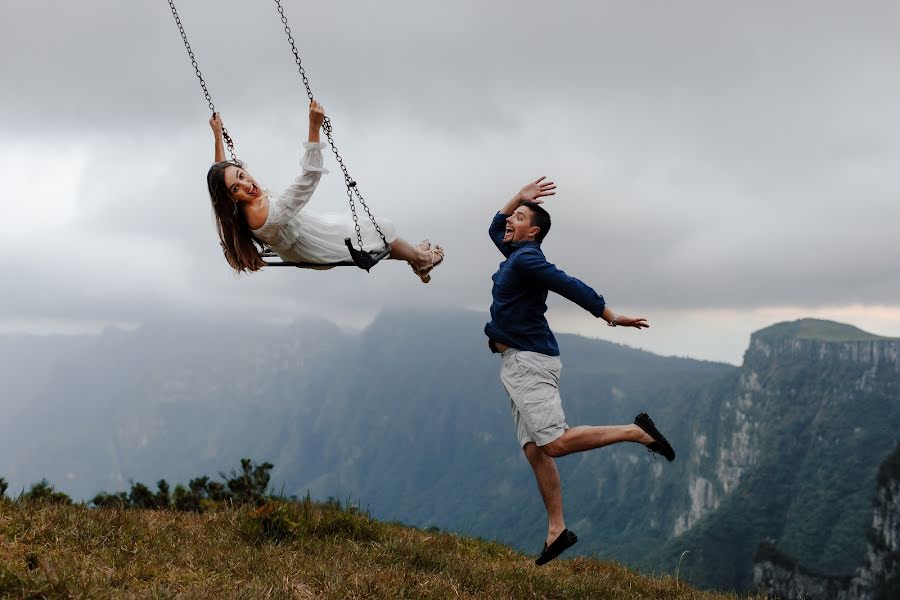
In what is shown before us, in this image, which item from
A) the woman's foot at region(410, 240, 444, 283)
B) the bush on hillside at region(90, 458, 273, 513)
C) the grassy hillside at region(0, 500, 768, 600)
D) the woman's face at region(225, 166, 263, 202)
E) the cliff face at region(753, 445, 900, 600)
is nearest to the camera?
the grassy hillside at region(0, 500, 768, 600)

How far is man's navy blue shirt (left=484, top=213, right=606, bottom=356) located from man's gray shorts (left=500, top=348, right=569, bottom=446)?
0.41ft

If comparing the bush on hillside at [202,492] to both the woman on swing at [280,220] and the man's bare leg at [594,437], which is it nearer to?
the woman on swing at [280,220]

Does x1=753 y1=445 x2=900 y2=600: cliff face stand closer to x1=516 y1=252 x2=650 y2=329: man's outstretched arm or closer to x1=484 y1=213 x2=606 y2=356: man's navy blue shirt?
x1=484 y1=213 x2=606 y2=356: man's navy blue shirt


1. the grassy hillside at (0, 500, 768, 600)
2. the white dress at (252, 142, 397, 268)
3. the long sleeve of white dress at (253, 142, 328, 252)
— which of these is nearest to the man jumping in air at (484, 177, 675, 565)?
the grassy hillside at (0, 500, 768, 600)

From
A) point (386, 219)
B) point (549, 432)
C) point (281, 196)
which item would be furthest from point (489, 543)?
point (281, 196)

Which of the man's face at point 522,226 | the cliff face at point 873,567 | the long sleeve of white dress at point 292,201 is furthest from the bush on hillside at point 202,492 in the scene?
the cliff face at point 873,567

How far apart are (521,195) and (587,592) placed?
404 cm

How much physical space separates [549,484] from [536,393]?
1009mm

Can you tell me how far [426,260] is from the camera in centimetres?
909

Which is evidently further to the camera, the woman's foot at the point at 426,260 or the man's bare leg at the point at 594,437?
the woman's foot at the point at 426,260

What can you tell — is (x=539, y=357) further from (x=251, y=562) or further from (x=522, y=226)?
(x=251, y=562)

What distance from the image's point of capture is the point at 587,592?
770 centimetres

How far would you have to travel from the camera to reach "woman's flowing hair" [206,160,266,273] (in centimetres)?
806

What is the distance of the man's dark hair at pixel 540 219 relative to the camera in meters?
8.05
